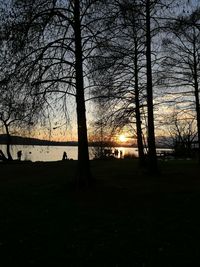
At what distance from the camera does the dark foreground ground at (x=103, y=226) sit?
7.32 meters

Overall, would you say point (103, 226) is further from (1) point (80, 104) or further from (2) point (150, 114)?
(2) point (150, 114)

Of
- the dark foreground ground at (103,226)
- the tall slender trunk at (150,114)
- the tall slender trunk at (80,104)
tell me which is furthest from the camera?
the tall slender trunk at (150,114)

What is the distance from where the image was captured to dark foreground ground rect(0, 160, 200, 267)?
24.0 ft

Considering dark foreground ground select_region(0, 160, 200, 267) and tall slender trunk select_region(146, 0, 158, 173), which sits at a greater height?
tall slender trunk select_region(146, 0, 158, 173)

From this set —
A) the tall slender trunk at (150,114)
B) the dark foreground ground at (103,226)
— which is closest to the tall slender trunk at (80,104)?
the dark foreground ground at (103,226)

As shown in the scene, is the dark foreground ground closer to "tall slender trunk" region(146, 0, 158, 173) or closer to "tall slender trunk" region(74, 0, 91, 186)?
"tall slender trunk" region(74, 0, 91, 186)

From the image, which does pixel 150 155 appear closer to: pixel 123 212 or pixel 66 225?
pixel 123 212

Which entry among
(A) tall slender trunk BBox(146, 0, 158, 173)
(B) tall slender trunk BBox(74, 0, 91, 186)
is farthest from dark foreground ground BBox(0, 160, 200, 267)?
(A) tall slender trunk BBox(146, 0, 158, 173)

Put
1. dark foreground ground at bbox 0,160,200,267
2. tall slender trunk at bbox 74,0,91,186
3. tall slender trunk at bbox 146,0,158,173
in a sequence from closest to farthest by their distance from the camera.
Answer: dark foreground ground at bbox 0,160,200,267, tall slender trunk at bbox 74,0,91,186, tall slender trunk at bbox 146,0,158,173

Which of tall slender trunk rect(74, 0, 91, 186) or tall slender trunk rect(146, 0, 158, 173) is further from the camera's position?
tall slender trunk rect(146, 0, 158, 173)

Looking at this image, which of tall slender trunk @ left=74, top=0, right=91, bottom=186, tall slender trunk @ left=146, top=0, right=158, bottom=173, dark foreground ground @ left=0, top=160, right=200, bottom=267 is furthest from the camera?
tall slender trunk @ left=146, top=0, right=158, bottom=173

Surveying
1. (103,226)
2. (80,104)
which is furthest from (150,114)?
(103,226)

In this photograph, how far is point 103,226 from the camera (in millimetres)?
9766

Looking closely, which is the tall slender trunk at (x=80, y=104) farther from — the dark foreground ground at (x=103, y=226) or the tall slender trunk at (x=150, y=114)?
the tall slender trunk at (x=150, y=114)
